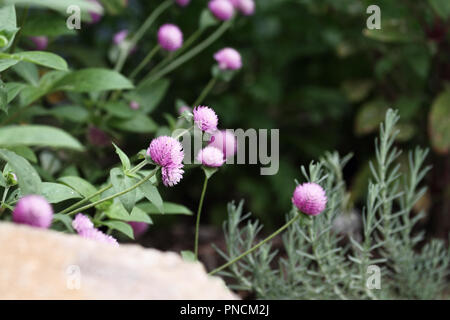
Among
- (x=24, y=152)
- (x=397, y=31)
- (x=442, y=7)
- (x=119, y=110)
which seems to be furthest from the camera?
(x=397, y=31)

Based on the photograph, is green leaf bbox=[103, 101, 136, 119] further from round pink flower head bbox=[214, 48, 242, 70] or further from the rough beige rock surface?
the rough beige rock surface

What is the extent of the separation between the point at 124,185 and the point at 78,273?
202 mm

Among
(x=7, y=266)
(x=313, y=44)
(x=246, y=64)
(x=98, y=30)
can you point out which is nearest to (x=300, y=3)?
(x=313, y=44)

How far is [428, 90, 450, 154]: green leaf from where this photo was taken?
1573 mm

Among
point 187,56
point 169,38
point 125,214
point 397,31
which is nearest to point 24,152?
point 125,214

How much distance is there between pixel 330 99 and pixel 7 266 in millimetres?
1681

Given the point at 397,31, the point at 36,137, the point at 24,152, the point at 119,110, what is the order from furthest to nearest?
the point at 397,31 < the point at 119,110 < the point at 24,152 < the point at 36,137

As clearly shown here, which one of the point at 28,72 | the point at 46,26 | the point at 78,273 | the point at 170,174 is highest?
the point at 46,26

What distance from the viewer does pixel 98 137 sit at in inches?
53.1

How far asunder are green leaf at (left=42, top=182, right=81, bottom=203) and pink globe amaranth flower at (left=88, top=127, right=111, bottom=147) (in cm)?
52

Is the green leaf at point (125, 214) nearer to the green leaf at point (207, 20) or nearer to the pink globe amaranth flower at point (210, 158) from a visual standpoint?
the pink globe amaranth flower at point (210, 158)

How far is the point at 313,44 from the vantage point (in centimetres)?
209

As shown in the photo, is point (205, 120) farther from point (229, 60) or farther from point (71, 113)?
point (71, 113)

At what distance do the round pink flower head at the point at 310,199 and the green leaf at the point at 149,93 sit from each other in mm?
623
